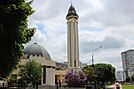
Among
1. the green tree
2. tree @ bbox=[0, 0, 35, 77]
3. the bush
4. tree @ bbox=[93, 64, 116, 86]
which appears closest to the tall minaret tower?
tree @ bbox=[93, 64, 116, 86]

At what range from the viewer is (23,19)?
66.1ft

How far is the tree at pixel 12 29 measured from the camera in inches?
751

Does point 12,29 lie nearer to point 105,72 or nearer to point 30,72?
point 30,72

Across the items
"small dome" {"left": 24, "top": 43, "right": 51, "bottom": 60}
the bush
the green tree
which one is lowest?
the bush

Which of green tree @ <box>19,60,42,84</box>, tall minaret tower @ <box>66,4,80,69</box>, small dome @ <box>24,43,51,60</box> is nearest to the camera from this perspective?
green tree @ <box>19,60,42,84</box>

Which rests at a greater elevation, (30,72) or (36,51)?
(36,51)

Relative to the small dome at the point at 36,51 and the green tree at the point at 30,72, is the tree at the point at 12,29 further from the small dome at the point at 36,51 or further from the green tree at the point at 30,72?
the small dome at the point at 36,51

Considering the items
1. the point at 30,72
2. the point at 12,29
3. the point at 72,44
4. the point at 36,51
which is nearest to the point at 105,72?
the point at 36,51

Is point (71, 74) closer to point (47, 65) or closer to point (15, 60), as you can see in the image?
point (47, 65)

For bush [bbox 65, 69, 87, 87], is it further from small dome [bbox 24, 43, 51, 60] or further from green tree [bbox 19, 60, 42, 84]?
small dome [bbox 24, 43, 51, 60]

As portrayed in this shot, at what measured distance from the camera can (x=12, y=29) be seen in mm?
19344

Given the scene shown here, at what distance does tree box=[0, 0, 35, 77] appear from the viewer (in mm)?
19078

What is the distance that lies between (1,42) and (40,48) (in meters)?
71.2

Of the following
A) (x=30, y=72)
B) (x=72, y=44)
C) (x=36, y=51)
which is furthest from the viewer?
(x=72, y=44)
